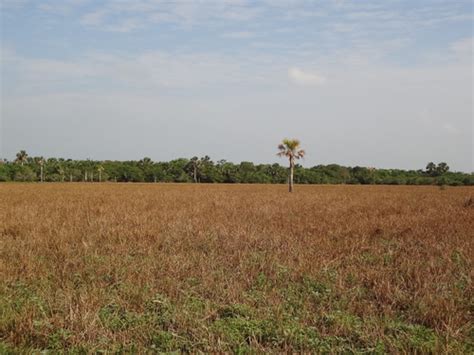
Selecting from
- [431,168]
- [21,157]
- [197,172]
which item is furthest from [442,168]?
[21,157]

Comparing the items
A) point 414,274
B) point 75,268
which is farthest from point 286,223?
point 75,268

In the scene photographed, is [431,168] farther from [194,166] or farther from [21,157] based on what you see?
[21,157]

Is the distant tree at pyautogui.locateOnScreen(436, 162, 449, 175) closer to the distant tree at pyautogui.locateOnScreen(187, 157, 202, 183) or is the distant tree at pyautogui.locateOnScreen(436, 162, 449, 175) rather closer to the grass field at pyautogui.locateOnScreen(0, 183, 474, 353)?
the distant tree at pyautogui.locateOnScreen(187, 157, 202, 183)

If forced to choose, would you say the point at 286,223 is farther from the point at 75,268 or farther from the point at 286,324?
the point at 286,324

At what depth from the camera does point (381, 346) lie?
3.63m

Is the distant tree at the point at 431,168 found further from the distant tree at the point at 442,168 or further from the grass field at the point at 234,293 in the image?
the grass field at the point at 234,293

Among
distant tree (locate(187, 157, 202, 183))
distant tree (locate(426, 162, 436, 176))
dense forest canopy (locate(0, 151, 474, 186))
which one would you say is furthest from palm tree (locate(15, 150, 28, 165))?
distant tree (locate(426, 162, 436, 176))

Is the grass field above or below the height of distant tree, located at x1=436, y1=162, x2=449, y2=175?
below

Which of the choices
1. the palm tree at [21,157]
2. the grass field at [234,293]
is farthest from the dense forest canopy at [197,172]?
the grass field at [234,293]

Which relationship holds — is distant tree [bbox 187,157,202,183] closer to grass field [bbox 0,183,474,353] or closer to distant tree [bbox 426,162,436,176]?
distant tree [bbox 426,162,436,176]

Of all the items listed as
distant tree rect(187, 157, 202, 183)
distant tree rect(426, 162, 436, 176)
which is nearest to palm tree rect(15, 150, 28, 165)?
distant tree rect(187, 157, 202, 183)

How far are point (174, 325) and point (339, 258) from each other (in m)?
3.74

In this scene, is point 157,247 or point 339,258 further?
point 157,247

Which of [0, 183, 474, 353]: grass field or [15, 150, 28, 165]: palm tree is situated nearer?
[0, 183, 474, 353]: grass field
